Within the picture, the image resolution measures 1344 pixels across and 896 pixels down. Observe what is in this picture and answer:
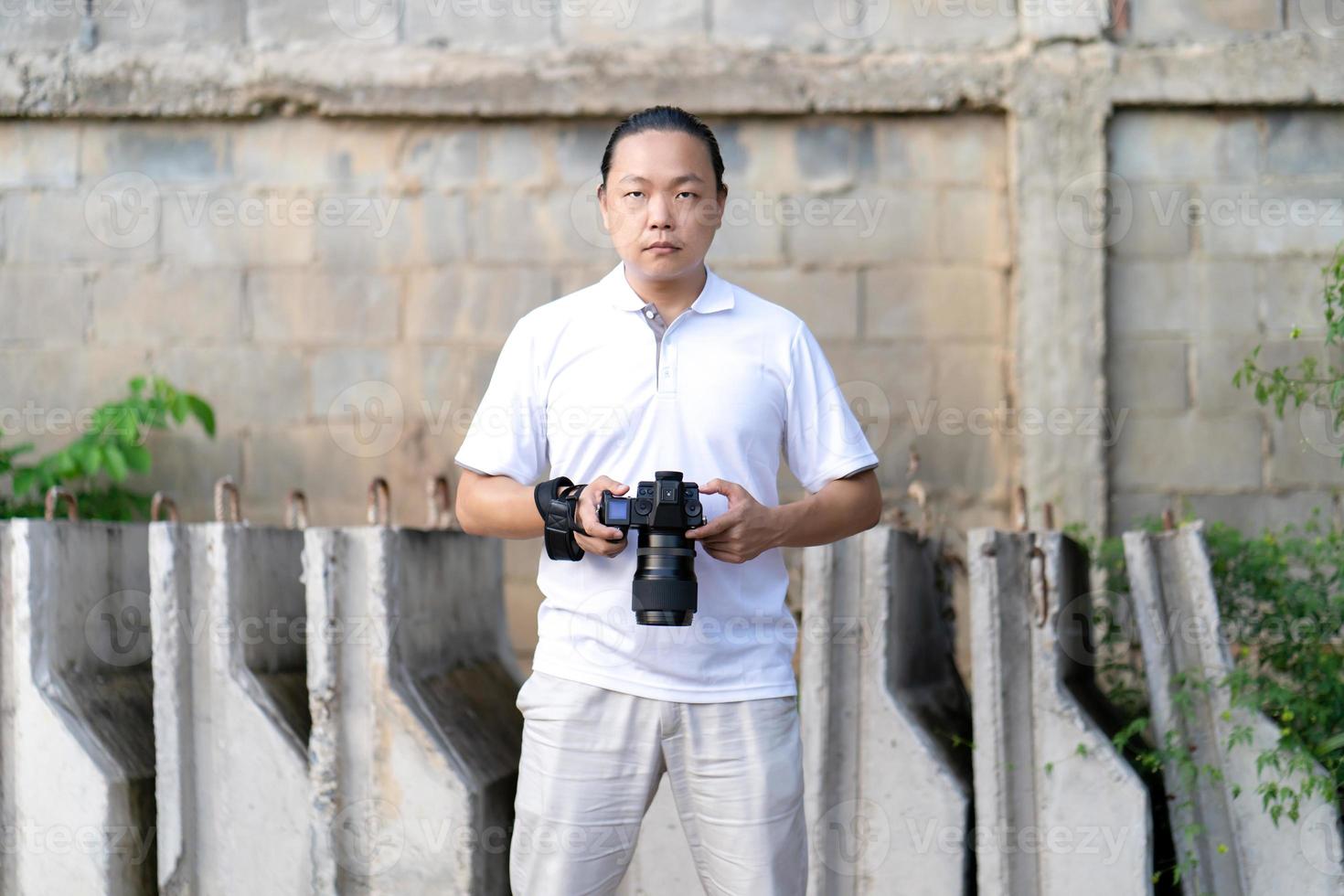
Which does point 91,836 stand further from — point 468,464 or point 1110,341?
point 1110,341

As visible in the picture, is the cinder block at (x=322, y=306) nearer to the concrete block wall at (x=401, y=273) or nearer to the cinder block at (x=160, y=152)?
the concrete block wall at (x=401, y=273)

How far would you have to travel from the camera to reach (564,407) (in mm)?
2266

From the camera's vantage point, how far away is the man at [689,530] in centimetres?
216

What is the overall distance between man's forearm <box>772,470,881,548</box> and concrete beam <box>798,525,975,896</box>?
36.9 inches

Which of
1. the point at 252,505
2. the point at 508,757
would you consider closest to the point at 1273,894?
the point at 508,757

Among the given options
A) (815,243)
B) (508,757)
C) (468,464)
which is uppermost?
(815,243)

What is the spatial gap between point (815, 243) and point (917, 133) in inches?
20.7

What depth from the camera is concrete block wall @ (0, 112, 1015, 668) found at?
472 centimetres

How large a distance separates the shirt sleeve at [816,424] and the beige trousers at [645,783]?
40cm

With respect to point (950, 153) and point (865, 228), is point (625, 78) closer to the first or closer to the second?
point (865, 228)

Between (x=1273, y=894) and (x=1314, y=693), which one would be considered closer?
(x=1273, y=894)

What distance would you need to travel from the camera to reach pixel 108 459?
4.38 meters

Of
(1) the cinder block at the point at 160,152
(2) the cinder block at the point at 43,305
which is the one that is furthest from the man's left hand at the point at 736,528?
(2) the cinder block at the point at 43,305

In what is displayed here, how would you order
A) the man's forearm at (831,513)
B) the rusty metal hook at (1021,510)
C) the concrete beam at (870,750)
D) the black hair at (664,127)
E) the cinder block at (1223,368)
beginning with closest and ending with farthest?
the man's forearm at (831,513)
the black hair at (664,127)
the concrete beam at (870,750)
the rusty metal hook at (1021,510)
the cinder block at (1223,368)
